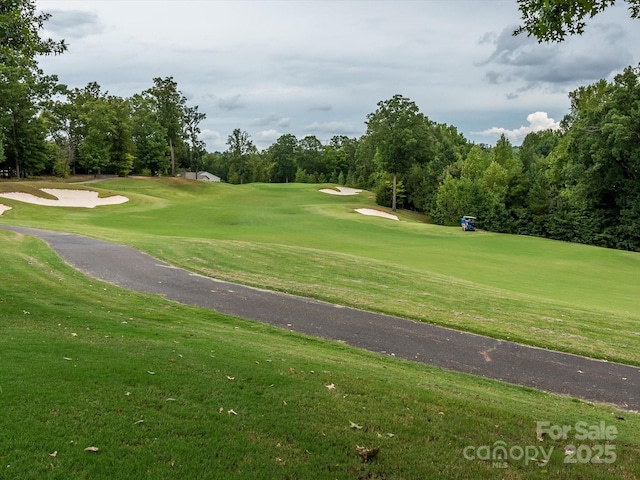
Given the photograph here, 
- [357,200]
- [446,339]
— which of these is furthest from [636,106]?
[446,339]

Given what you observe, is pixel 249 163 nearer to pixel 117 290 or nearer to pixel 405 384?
pixel 117 290

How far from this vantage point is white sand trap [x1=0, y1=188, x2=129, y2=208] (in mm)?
39844

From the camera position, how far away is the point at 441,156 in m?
68.4

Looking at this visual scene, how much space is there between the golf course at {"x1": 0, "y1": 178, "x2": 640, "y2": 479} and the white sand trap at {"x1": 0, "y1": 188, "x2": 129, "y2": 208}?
1027 inches

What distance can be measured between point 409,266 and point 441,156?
1975 inches

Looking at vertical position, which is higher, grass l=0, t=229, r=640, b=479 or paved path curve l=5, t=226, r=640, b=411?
grass l=0, t=229, r=640, b=479

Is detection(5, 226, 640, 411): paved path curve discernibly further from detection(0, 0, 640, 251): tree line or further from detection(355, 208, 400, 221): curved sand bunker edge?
detection(355, 208, 400, 221): curved sand bunker edge

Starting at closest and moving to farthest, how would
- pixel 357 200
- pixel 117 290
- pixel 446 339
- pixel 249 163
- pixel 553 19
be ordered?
pixel 553 19 → pixel 446 339 → pixel 117 290 → pixel 357 200 → pixel 249 163

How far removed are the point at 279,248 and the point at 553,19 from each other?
17.4 m

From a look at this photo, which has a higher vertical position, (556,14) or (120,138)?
(120,138)

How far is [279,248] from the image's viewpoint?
22578 mm

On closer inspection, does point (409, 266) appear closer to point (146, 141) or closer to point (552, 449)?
point (552, 449)

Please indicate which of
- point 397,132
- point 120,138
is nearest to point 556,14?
point 397,132

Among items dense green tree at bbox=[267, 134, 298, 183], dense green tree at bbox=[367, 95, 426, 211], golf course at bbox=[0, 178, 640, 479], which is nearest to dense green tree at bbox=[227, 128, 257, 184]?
dense green tree at bbox=[267, 134, 298, 183]
